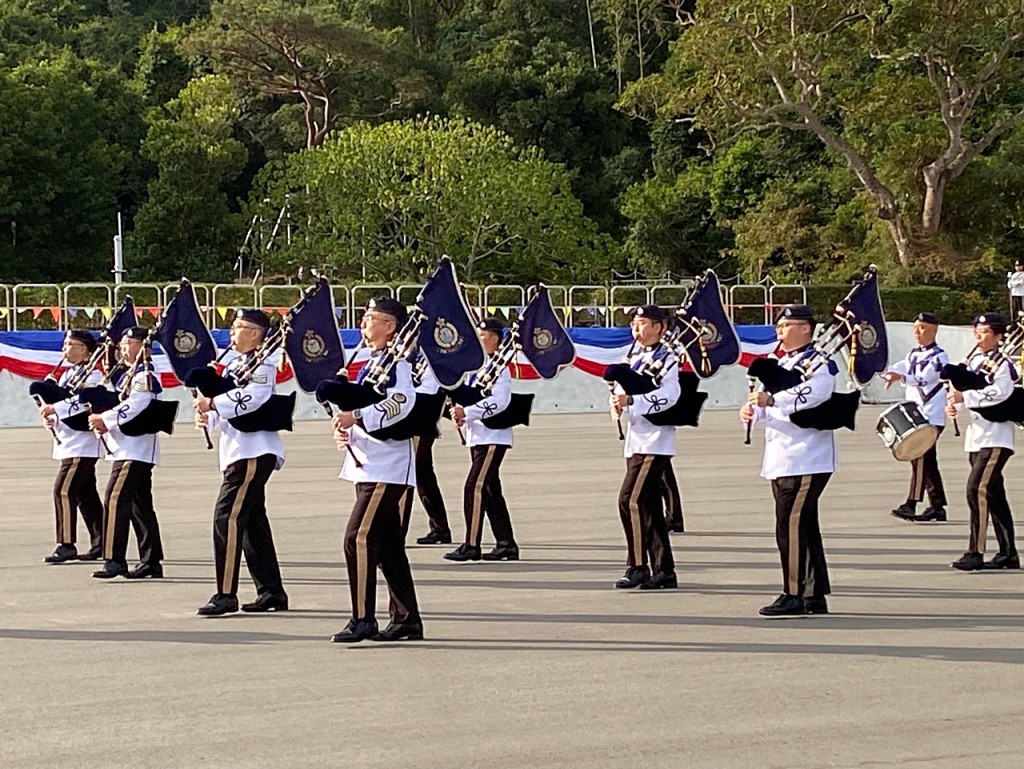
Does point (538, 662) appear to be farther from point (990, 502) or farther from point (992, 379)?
point (992, 379)

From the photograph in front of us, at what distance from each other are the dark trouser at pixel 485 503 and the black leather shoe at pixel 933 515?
14.1 ft

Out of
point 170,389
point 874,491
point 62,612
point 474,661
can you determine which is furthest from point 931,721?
point 170,389

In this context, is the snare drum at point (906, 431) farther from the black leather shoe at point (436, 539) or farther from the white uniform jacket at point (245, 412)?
the white uniform jacket at point (245, 412)

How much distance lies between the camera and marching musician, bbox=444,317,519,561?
12766 millimetres

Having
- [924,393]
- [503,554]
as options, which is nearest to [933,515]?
[924,393]

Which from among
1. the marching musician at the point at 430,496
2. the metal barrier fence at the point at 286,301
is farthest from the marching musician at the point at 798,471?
the metal barrier fence at the point at 286,301

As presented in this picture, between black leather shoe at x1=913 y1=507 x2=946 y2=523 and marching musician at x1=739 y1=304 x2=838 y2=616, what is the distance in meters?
5.01

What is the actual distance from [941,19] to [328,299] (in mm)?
32089

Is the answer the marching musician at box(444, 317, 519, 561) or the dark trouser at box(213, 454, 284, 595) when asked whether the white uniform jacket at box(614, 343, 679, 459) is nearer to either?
the marching musician at box(444, 317, 519, 561)

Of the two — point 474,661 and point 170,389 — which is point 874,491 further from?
point 170,389

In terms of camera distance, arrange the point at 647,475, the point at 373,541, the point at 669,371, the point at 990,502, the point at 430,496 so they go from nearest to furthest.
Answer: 1. the point at 373,541
2. the point at 647,475
3. the point at 669,371
4. the point at 990,502
5. the point at 430,496

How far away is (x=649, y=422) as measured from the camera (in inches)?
440

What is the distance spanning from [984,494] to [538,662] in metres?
4.72

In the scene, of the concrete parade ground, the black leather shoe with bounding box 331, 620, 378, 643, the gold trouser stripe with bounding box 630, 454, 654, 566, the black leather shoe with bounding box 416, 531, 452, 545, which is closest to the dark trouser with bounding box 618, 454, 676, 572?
the gold trouser stripe with bounding box 630, 454, 654, 566
